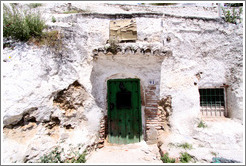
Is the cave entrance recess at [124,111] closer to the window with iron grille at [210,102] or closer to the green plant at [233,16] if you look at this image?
the window with iron grille at [210,102]

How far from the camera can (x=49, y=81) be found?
3.75m

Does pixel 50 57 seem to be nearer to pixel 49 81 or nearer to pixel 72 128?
pixel 49 81

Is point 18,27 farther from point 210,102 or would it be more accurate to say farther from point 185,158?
point 210,102

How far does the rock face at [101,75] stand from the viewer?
3385 millimetres

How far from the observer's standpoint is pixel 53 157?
334 cm

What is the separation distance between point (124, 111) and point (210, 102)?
112 inches

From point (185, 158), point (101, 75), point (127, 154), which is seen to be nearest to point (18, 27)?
point (101, 75)

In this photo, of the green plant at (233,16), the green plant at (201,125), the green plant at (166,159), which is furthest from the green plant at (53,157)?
the green plant at (233,16)

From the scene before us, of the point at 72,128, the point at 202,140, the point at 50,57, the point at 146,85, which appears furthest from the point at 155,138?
the point at 50,57

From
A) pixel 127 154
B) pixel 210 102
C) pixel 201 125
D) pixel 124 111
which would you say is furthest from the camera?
pixel 210 102

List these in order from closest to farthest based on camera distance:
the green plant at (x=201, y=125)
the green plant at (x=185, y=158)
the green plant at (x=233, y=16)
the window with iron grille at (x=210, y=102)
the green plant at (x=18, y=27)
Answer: the green plant at (x=185, y=158), the green plant at (x=18, y=27), the green plant at (x=201, y=125), the window with iron grille at (x=210, y=102), the green plant at (x=233, y=16)

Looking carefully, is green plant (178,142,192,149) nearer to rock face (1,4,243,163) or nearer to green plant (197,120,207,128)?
rock face (1,4,243,163)

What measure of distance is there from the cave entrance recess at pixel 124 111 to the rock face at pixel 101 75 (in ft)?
0.66

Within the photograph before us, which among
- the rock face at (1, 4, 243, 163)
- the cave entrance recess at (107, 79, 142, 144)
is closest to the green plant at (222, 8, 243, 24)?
the rock face at (1, 4, 243, 163)
